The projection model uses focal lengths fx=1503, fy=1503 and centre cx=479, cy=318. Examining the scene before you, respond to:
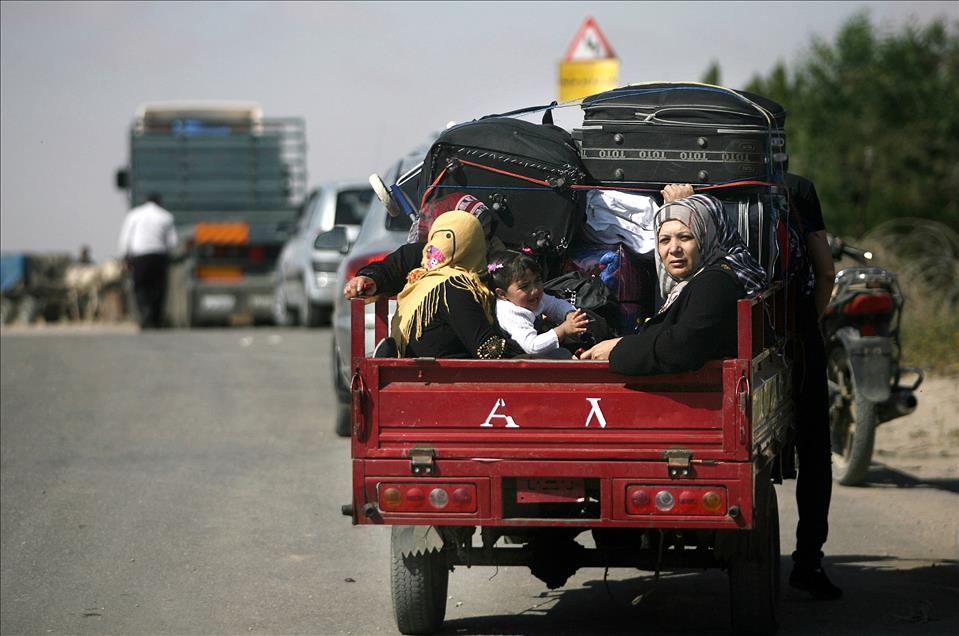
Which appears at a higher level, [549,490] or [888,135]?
[888,135]

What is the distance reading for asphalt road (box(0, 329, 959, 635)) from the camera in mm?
6527

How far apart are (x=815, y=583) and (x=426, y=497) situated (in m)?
2.17

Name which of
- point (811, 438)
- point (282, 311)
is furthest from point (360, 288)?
point (282, 311)

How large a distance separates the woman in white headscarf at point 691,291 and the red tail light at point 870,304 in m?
3.35

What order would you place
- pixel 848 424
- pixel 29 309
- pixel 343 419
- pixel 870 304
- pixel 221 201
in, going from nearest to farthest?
pixel 870 304 → pixel 848 424 → pixel 343 419 → pixel 221 201 → pixel 29 309

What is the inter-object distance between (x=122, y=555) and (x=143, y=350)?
8778 millimetres

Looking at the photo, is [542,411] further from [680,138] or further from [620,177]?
[680,138]

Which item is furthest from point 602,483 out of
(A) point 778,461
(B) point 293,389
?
(B) point 293,389

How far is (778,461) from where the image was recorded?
6.30 metres

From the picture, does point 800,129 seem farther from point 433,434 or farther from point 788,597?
point 433,434

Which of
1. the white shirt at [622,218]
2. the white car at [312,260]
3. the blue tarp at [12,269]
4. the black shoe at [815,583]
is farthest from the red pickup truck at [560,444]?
the blue tarp at [12,269]

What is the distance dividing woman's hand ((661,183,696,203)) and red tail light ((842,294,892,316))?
3.26 m

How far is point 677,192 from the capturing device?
6.11 m

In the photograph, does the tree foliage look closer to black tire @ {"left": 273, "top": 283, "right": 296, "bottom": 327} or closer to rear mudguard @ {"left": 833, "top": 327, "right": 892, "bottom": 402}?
black tire @ {"left": 273, "top": 283, "right": 296, "bottom": 327}
